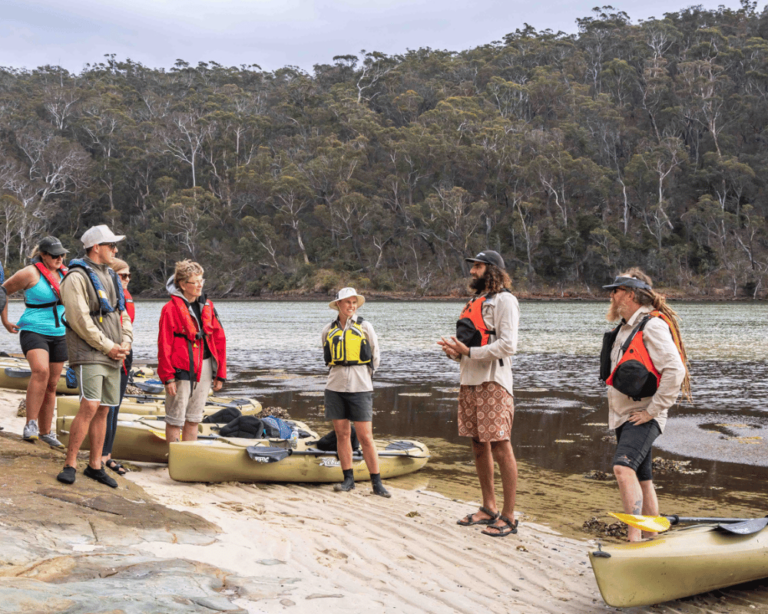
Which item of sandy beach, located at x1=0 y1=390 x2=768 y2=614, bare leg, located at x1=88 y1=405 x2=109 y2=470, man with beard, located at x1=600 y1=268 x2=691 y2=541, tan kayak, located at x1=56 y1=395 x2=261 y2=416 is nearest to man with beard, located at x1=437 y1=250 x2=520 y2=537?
sandy beach, located at x1=0 y1=390 x2=768 y2=614

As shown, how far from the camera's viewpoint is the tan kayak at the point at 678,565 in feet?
11.3

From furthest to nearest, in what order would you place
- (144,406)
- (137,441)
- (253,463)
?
(144,406) → (137,441) → (253,463)

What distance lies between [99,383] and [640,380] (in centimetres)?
328

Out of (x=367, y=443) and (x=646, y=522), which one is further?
(x=367, y=443)

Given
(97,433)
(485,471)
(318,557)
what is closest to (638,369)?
(485,471)

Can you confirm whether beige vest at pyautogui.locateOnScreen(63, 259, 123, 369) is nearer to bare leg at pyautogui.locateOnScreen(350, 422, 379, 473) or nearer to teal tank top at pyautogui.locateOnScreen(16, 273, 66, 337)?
teal tank top at pyautogui.locateOnScreen(16, 273, 66, 337)

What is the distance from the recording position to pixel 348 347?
5.47m

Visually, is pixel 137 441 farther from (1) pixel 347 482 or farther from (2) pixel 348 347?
(2) pixel 348 347

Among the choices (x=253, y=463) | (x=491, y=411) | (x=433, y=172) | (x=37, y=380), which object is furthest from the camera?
(x=433, y=172)

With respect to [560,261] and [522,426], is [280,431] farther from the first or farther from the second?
[560,261]

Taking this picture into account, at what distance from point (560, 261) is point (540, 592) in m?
56.7

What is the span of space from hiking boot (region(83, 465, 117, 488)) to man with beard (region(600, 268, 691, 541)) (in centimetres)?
314

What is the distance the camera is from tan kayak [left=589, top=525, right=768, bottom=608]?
3.44m

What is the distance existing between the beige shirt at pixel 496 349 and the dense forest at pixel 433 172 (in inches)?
2130
